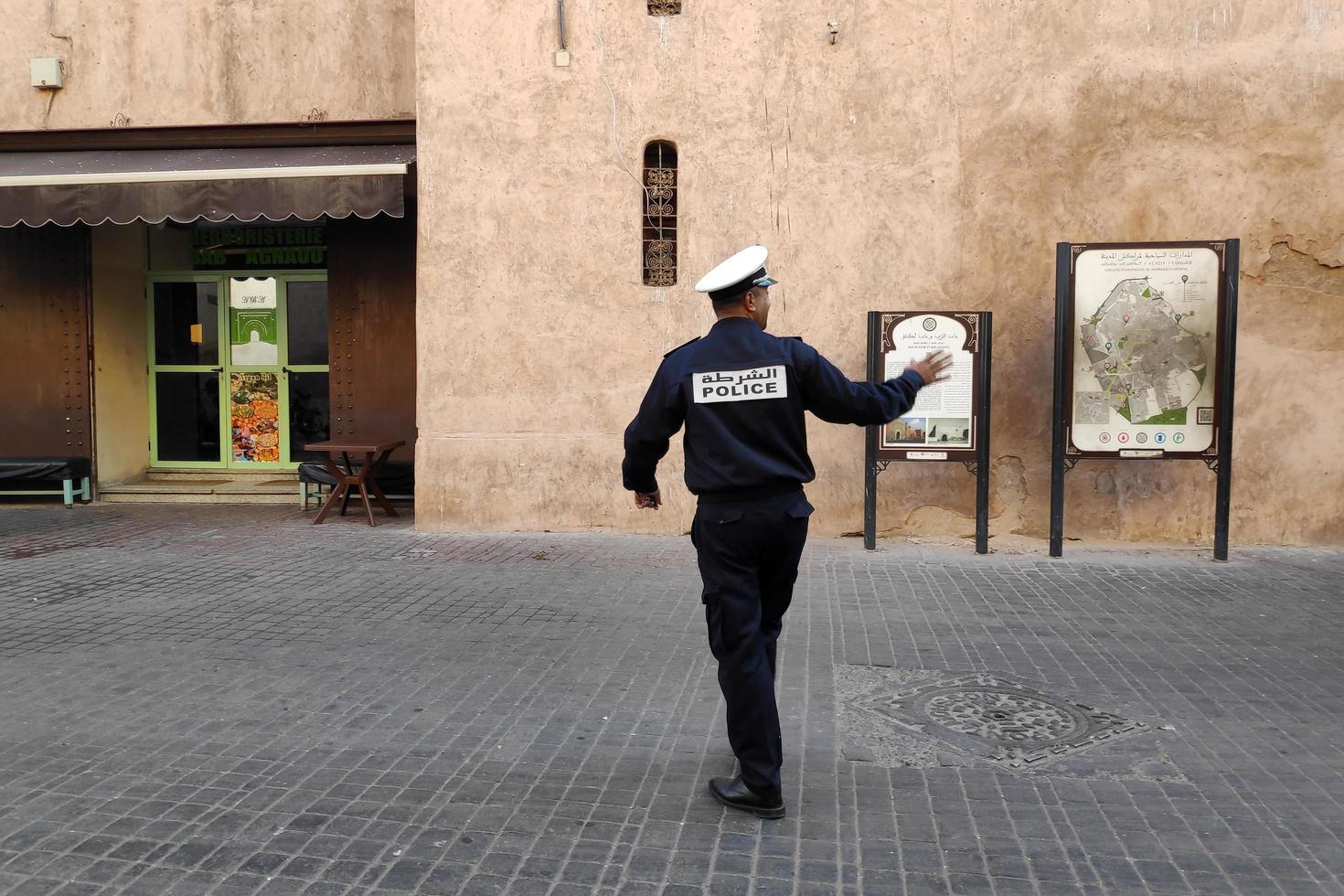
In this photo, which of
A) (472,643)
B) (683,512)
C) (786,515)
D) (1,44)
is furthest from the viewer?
(1,44)

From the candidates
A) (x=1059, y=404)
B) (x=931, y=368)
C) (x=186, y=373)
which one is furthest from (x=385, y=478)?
(x=931, y=368)

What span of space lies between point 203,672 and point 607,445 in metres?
4.57

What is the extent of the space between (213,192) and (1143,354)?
→ 8.08 m

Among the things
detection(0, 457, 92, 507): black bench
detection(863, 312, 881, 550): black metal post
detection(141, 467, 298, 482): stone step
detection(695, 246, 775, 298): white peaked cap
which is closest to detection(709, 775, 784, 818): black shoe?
detection(695, 246, 775, 298): white peaked cap

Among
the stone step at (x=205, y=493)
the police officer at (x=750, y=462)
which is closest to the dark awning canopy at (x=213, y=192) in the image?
the stone step at (x=205, y=493)

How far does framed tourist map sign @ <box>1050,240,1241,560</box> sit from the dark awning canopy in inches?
230

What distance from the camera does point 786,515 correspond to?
349 centimetres

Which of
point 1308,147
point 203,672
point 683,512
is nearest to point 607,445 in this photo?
point 683,512

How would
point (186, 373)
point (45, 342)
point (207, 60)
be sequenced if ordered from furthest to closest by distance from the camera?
1. point (186, 373)
2. point (45, 342)
3. point (207, 60)

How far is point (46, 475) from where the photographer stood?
1080 centimetres

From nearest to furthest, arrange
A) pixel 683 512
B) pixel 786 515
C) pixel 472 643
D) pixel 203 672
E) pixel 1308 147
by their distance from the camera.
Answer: pixel 786 515
pixel 203 672
pixel 472 643
pixel 1308 147
pixel 683 512

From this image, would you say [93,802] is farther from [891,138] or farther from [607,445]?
[891,138]

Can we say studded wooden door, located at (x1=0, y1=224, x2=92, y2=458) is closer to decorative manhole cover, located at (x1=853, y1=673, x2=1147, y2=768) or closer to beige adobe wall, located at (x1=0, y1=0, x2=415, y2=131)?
beige adobe wall, located at (x1=0, y1=0, x2=415, y2=131)

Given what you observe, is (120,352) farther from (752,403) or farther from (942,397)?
(752,403)
